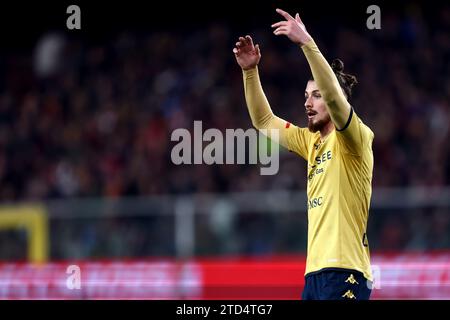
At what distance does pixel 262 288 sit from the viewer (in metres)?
9.99

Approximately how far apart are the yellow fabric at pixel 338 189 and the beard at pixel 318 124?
0.24 feet

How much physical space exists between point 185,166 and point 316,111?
9.03 m

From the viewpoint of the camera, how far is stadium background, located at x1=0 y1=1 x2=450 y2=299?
1102 centimetres

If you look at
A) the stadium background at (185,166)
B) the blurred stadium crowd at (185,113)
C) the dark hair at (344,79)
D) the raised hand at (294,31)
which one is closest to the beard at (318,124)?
the dark hair at (344,79)

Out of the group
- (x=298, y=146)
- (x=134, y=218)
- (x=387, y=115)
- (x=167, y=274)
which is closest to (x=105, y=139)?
(x=134, y=218)

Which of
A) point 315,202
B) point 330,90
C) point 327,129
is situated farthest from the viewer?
point 327,129

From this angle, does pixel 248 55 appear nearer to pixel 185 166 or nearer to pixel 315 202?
pixel 315 202

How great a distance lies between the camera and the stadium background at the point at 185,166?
11.0 m

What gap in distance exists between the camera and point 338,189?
244 inches

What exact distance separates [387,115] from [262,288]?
16.4 ft

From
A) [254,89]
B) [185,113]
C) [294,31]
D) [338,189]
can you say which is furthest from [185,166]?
[294,31]

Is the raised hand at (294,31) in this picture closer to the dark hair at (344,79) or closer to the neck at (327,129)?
the dark hair at (344,79)
